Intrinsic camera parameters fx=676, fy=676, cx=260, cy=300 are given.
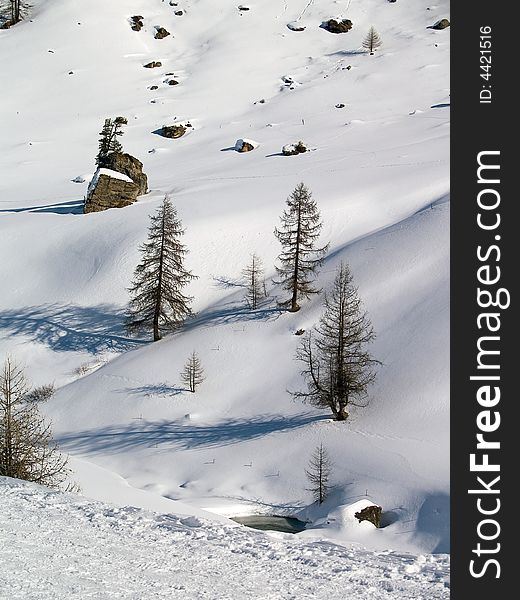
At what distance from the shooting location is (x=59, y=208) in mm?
49750

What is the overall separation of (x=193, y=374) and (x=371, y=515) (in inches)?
486

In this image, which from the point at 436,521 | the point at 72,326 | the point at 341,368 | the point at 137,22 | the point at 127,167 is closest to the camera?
the point at 436,521

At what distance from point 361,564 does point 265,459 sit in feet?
46.3

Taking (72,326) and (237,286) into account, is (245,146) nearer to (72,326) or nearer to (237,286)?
(237,286)

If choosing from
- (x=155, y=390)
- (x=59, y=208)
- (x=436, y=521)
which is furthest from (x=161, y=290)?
(x=436, y=521)

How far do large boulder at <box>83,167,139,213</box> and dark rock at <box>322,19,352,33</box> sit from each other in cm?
6266

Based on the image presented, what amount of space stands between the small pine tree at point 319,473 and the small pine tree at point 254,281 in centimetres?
1293

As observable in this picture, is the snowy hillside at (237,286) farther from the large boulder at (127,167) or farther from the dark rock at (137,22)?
the dark rock at (137,22)

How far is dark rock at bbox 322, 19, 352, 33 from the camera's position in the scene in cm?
9862

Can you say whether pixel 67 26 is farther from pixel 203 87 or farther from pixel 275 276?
pixel 275 276

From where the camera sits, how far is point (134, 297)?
131 ft

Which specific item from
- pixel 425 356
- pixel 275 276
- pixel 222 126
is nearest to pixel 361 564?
pixel 425 356

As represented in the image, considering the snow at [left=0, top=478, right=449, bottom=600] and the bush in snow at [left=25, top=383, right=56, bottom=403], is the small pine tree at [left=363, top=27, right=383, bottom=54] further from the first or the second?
the snow at [left=0, top=478, right=449, bottom=600]

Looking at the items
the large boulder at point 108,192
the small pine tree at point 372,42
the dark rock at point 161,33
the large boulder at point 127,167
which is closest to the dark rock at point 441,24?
the small pine tree at point 372,42
